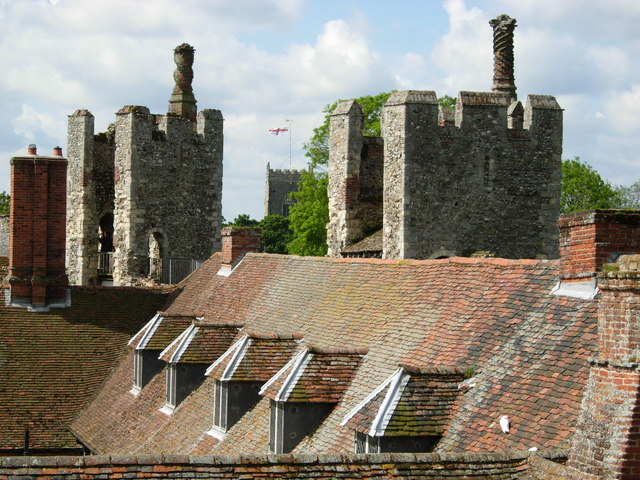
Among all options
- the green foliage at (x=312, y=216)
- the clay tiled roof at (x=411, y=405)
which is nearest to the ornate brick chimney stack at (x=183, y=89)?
the green foliage at (x=312, y=216)

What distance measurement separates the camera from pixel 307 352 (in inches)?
587

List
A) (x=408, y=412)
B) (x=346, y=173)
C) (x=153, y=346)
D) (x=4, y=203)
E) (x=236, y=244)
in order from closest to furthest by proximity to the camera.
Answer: (x=408, y=412) → (x=153, y=346) → (x=236, y=244) → (x=346, y=173) → (x=4, y=203)

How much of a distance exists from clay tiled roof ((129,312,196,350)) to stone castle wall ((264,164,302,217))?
3534 inches

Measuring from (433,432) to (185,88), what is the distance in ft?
82.4

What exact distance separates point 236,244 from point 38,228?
531 centimetres

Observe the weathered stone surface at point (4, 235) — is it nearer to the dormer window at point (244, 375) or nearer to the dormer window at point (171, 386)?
the dormer window at point (171, 386)

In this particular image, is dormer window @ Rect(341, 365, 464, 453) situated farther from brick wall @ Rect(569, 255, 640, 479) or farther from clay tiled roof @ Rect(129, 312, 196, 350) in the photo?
clay tiled roof @ Rect(129, 312, 196, 350)

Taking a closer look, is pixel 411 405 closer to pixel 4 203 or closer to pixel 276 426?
pixel 276 426

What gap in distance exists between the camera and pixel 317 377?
48.4ft

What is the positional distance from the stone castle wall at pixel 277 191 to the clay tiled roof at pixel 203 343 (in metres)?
92.7

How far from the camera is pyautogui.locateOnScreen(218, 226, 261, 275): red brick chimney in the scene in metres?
24.5

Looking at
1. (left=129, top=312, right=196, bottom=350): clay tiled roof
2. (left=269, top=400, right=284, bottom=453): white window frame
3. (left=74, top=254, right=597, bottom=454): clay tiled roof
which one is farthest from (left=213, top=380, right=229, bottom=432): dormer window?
(left=129, top=312, right=196, bottom=350): clay tiled roof

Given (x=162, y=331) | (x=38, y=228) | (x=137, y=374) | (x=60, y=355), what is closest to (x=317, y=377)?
(x=162, y=331)

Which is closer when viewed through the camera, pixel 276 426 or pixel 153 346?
pixel 276 426
